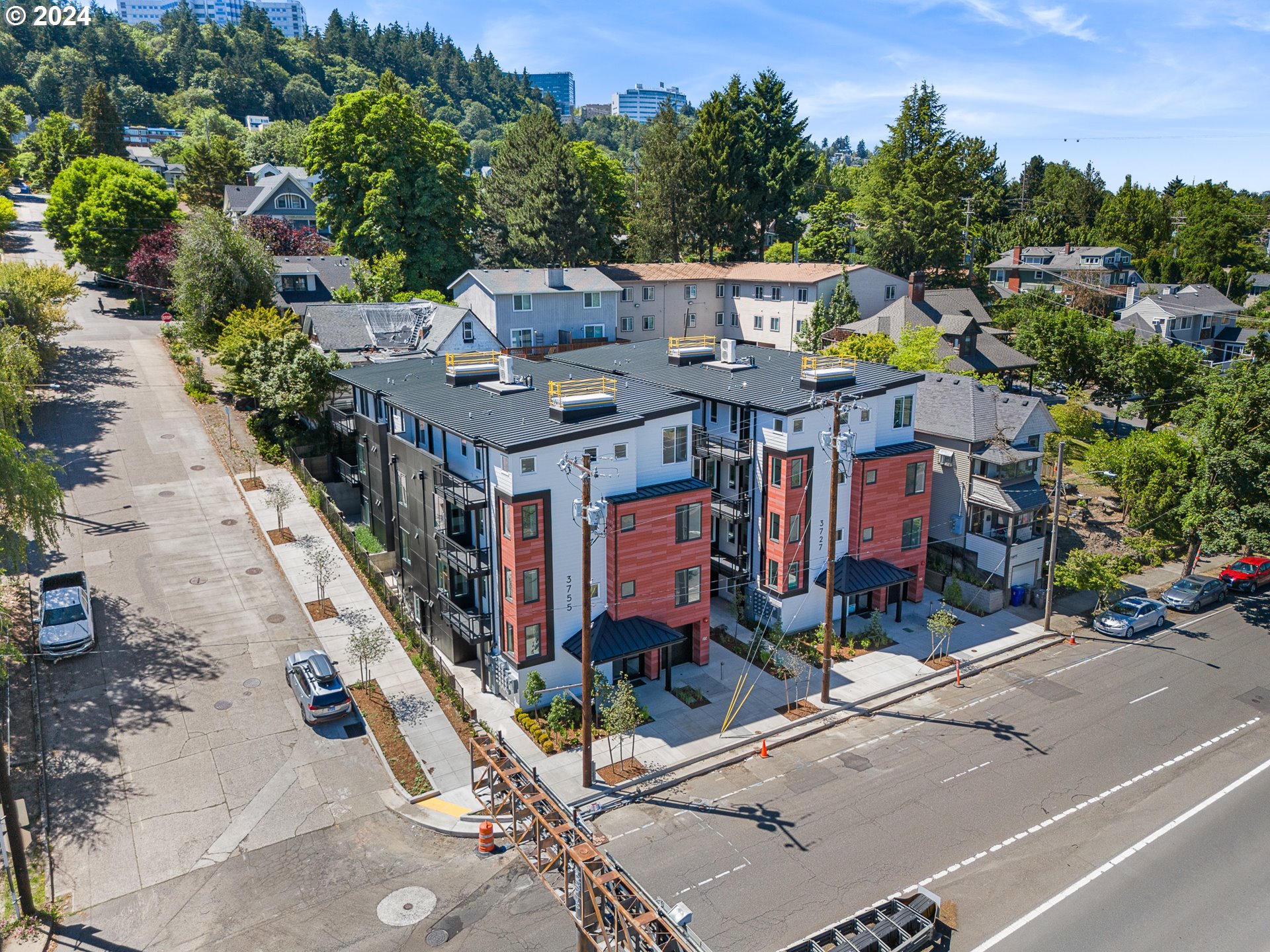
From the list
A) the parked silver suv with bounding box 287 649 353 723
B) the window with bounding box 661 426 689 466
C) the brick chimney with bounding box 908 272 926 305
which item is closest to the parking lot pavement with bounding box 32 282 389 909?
the parked silver suv with bounding box 287 649 353 723

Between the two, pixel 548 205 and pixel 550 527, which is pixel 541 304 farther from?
pixel 550 527

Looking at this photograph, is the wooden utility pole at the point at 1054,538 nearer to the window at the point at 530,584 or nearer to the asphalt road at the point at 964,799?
the asphalt road at the point at 964,799

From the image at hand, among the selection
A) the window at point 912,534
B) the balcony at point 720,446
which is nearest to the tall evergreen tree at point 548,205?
the balcony at point 720,446

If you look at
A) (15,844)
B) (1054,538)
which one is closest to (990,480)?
(1054,538)

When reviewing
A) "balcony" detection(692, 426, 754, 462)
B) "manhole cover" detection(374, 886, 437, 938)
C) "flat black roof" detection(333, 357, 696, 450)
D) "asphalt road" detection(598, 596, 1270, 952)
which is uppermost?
"flat black roof" detection(333, 357, 696, 450)

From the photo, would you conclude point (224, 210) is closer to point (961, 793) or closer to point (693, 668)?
point (693, 668)

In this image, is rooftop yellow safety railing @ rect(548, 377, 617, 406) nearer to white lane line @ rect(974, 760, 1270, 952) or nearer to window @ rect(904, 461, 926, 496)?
window @ rect(904, 461, 926, 496)

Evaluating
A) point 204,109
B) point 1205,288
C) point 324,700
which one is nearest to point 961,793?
point 324,700
